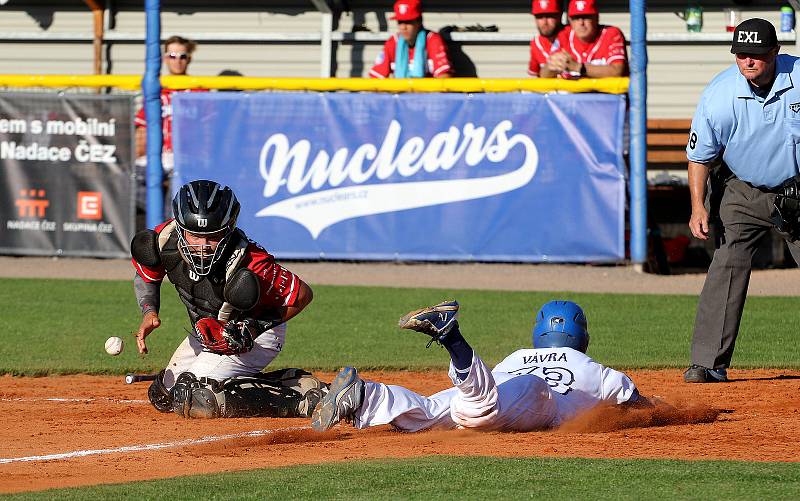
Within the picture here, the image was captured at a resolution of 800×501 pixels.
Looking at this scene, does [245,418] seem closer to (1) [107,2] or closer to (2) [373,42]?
(2) [373,42]

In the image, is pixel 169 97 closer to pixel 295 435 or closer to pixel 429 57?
pixel 429 57

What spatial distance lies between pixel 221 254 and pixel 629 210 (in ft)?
24.6

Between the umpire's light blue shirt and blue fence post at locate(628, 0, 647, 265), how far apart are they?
209 inches

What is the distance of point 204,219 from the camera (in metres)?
6.58

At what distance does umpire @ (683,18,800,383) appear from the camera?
7641mm

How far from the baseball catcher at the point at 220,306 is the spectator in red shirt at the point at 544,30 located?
859cm

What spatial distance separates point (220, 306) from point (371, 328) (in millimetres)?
4014

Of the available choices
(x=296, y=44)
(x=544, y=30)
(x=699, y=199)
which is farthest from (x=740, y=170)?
(x=296, y=44)

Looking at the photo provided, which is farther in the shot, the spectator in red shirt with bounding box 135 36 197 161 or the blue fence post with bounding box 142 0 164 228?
the spectator in red shirt with bounding box 135 36 197 161

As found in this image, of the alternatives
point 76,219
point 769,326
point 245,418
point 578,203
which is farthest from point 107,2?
point 245,418

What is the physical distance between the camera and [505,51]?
17.4m

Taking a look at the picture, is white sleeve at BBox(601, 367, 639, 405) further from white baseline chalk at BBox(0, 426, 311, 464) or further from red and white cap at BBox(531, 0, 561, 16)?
red and white cap at BBox(531, 0, 561, 16)

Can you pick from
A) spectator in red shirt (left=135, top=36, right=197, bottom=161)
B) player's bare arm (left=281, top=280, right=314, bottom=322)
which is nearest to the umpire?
player's bare arm (left=281, top=280, right=314, bottom=322)

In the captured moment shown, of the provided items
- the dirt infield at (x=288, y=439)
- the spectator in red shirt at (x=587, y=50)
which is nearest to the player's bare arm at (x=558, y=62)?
the spectator in red shirt at (x=587, y=50)
